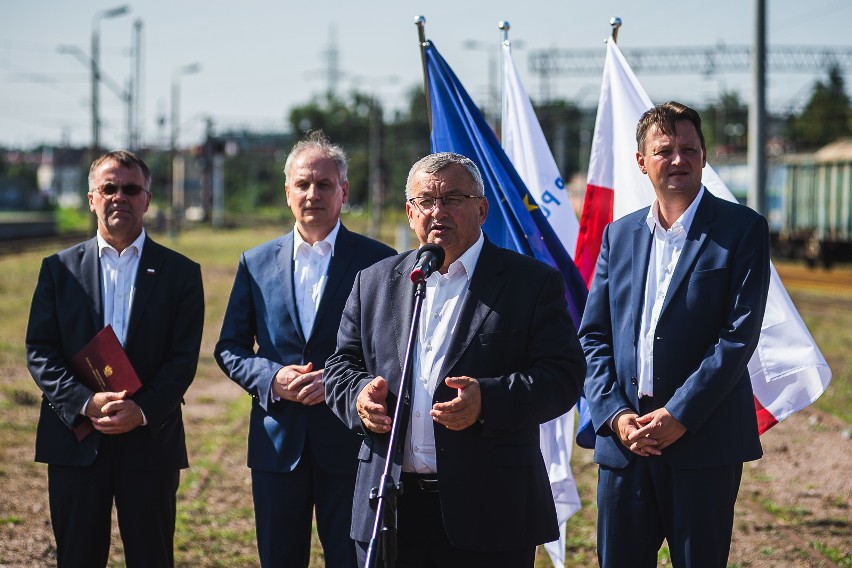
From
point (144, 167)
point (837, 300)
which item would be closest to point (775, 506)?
point (144, 167)

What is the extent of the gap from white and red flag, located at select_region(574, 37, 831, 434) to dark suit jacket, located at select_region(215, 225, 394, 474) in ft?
4.25

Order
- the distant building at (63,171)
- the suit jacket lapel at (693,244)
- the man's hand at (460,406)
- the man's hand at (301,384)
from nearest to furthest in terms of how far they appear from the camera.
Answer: the man's hand at (460,406)
the suit jacket lapel at (693,244)
the man's hand at (301,384)
the distant building at (63,171)

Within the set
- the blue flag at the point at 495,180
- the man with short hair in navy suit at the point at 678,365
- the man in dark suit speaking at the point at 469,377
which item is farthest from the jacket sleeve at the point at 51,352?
the man with short hair in navy suit at the point at 678,365

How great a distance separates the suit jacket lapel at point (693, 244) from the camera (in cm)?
437

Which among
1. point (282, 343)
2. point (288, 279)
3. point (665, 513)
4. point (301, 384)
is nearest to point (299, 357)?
point (282, 343)

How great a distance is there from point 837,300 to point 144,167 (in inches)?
799

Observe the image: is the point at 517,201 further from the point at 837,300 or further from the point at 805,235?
the point at 805,235

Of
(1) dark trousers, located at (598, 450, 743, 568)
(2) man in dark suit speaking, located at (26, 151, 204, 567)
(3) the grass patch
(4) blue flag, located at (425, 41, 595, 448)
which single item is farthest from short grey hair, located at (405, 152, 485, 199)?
(3) the grass patch

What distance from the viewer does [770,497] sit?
27.2 feet

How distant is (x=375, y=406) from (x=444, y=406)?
252 mm

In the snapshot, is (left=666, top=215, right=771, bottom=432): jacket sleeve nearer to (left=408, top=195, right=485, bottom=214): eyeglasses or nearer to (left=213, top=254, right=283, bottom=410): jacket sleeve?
(left=408, top=195, right=485, bottom=214): eyeglasses

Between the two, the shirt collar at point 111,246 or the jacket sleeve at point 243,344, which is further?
the shirt collar at point 111,246

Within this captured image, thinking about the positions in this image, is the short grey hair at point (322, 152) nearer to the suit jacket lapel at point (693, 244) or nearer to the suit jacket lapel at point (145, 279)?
the suit jacket lapel at point (145, 279)

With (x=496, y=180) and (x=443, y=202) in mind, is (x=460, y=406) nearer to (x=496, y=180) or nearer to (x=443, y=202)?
(x=443, y=202)
